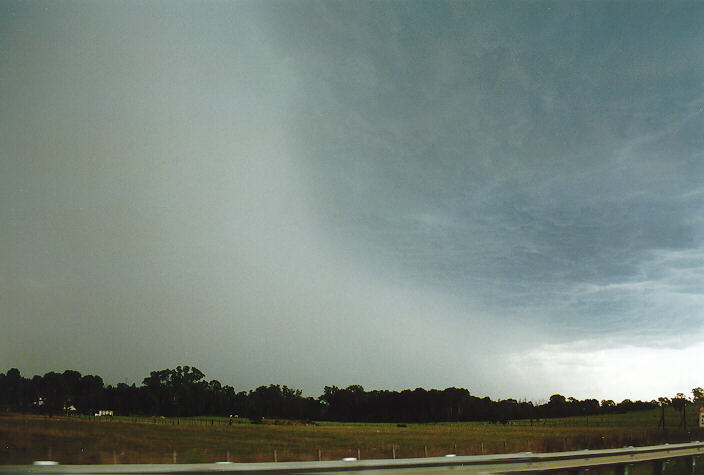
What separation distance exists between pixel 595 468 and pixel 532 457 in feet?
21.2

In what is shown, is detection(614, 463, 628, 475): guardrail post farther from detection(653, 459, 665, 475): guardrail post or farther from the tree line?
the tree line

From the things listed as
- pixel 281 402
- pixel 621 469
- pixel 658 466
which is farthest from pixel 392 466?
pixel 281 402

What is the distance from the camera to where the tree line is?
163 metres

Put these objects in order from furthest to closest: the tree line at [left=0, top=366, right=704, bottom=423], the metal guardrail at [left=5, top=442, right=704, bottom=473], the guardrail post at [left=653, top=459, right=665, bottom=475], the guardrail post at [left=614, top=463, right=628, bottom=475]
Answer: the tree line at [left=0, top=366, right=704, bottom=423]
the guardrail post at [left=653, top=459, right=665, bottom=475]
the guardrail post at [left=614, top=463, right=628, bottom=475]
the metal guardrail at [left=5, top=442, right=704, bottom=473]

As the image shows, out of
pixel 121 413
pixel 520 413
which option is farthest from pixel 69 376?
pixel 520 413

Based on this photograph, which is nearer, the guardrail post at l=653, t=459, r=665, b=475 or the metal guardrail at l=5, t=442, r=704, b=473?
the metal guardrail at l=5, t=442, r=704, b=473

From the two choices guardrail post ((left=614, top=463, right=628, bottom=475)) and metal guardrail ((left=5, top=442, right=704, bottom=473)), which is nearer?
metal guardrail ((left=5, top=442, right=704, bottom=473))

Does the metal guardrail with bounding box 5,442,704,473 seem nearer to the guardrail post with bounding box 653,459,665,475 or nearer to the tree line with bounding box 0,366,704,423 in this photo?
the guardrail post with bounding box 653,459,665,475

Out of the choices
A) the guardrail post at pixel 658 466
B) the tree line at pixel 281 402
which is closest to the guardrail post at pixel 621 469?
the guardrail post at pixel 658 466

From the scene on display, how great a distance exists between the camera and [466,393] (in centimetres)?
18725

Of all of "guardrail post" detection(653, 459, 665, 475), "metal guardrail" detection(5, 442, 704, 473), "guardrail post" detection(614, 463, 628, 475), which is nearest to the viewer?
"metal guardrail" detection(5, 442, 704, 473)

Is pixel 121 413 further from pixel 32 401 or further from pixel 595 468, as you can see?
pixel 595 468

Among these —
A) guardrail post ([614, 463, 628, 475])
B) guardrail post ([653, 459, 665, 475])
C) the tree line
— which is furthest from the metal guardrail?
the tree line

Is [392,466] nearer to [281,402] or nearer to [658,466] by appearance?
[658,466]
